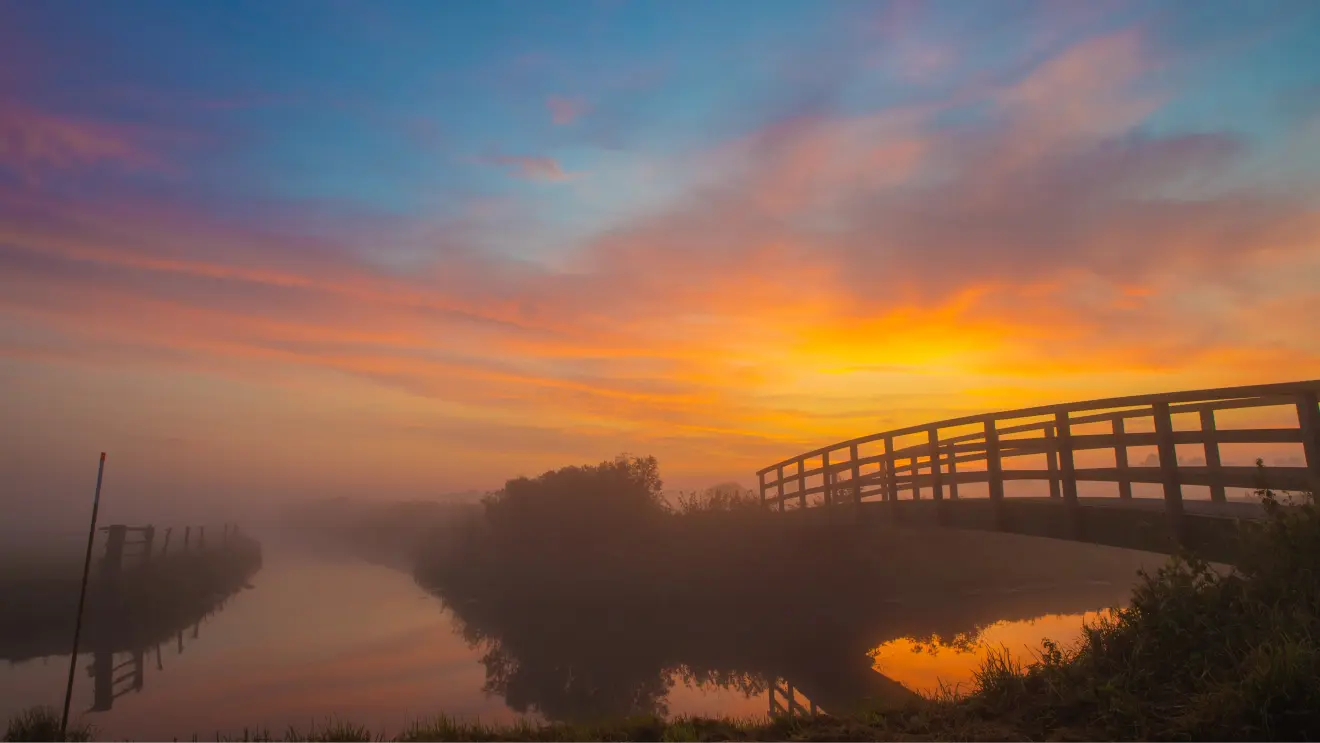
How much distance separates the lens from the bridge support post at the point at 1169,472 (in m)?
8.43

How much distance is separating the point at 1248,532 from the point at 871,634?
37.1 ft

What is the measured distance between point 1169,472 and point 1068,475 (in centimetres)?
166

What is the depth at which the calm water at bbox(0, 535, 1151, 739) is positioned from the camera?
12469mm

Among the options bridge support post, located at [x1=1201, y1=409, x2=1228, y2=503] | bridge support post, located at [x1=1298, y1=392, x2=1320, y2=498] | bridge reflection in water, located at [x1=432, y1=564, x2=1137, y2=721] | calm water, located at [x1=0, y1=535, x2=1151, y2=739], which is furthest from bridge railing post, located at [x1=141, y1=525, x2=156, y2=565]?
bridge support post, located at [x1=1298, y1=392, x2=1320, y2=498]

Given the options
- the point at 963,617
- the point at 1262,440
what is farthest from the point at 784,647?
the point at 1262,440

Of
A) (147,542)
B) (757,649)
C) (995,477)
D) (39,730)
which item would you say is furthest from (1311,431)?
(147,542)

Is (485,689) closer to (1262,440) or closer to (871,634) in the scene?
(871,634)

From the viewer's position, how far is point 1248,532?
6578 millimetres

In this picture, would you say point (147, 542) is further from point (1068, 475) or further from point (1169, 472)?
point (1169, 472)

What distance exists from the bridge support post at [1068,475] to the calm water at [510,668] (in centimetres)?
322

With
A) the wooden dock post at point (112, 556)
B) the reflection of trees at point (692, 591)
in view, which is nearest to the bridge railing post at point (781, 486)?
the reflection of trees at point (692, 591)

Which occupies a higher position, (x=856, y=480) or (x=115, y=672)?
(x=856, y=480)

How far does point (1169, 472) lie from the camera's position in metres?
8.59

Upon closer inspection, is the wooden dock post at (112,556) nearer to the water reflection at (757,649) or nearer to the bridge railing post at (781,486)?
the water reflection at (757,649)
